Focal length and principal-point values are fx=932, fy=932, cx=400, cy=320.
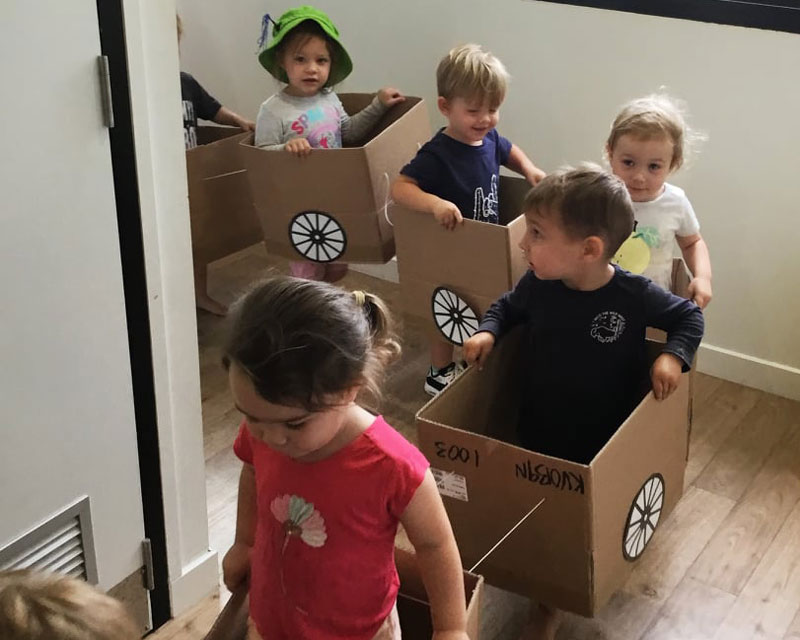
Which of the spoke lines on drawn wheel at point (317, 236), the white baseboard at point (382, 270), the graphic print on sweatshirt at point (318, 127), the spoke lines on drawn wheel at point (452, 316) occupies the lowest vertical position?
the white baseboard at point (382, 270)

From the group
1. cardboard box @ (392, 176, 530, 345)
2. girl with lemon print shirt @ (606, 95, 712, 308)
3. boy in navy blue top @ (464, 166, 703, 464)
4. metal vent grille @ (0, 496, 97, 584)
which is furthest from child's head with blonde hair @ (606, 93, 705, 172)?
metal vent grille @ (0, 496, 97, 584)

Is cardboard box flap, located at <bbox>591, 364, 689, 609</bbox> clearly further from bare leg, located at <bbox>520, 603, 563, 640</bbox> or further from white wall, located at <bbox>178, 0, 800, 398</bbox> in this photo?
white wall, located at <bbox>178, 0, 800, 398</bbox>

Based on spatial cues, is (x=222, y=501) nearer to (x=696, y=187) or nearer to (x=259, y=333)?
(x=259, y=333)

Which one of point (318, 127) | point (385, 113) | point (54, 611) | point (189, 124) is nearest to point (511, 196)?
point (385, 113)

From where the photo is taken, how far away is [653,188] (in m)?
2.03

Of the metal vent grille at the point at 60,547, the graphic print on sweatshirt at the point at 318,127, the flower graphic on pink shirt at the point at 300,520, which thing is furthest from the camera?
the graphic print on sweatshirt at the point at 318,127

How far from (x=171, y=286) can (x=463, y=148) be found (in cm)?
96

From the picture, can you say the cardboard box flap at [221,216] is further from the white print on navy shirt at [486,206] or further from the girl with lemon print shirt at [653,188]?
the girl with lemon print shirt at [653,188]

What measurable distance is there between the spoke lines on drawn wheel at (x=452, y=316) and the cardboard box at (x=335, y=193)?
0.87 feet

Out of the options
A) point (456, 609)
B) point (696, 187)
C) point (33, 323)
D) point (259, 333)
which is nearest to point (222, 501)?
point (33, 323)

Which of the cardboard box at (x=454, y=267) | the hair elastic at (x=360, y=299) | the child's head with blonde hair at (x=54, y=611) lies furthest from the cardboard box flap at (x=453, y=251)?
the child's head with blonde hair at (x=54, y=611)

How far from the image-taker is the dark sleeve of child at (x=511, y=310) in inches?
67.3

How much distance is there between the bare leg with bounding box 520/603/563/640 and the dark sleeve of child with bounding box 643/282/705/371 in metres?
0.51

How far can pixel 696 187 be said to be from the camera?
2.46 metres
